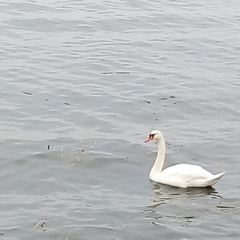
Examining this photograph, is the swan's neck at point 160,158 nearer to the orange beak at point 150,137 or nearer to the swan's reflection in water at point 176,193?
the orange beak at point 150,137

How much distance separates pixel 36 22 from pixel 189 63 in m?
4.47

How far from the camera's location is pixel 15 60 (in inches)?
736

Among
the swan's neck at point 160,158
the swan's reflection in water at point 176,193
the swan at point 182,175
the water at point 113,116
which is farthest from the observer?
the swan's neck at point 160,158

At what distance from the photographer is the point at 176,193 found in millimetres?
12961

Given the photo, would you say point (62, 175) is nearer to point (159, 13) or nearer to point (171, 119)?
point (171, 119)

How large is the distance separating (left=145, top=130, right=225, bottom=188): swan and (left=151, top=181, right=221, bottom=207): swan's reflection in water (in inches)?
2.6

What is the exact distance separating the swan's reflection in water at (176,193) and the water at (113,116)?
0.03 meters

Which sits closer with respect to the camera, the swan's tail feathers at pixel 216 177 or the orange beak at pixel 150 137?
the swan's tail feathers at pixel 216 177

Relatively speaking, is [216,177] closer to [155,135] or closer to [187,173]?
[187,173]

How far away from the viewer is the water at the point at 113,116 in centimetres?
1155

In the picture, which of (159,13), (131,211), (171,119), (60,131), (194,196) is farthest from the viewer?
(159,13)

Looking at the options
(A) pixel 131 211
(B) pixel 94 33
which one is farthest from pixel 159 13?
(A) pixel 131 211

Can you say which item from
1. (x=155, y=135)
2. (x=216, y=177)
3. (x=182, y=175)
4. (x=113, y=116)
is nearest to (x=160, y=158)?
(x=155, y=135)

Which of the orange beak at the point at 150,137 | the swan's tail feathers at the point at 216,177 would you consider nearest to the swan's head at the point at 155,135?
the orange beak at the point at 150,137
